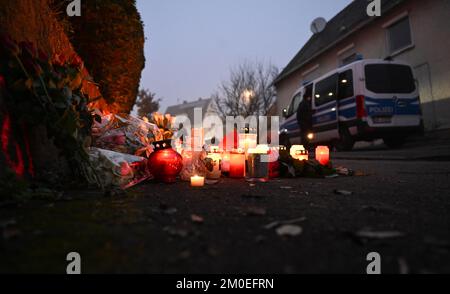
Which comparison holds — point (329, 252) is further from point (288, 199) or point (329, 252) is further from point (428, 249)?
point (288, 199)

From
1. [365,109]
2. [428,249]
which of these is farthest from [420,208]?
[365,109]

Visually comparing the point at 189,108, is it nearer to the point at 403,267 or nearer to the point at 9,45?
the point at 9,45

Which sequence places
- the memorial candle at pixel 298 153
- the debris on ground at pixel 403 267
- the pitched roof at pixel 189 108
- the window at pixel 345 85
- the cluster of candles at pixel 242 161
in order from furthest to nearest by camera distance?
the pitched roof at pixel 189 108 < the window at pixel 345 85 < the memorial candle at pixel 298 153 < the cluster of candles at pixel 242 161 < the debris on ground at pixel 403 267

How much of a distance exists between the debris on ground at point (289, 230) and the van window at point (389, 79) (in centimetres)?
672

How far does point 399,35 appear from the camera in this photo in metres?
9.72

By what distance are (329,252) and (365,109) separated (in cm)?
672

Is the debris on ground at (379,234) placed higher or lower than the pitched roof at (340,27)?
lower

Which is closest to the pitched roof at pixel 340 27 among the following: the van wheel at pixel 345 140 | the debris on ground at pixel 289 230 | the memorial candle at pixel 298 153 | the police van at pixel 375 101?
the police van at pixel 375 101

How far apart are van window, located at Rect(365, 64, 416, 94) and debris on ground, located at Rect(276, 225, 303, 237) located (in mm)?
6716

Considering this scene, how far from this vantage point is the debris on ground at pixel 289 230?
1.01 meters

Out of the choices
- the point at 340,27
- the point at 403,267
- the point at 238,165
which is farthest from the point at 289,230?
the point at 340,27

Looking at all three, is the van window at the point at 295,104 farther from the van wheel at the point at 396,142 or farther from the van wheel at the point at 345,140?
the van wheel at the point at 396,142

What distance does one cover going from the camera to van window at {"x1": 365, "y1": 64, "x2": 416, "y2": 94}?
6.77 metres

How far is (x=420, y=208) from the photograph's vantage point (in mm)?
1438
